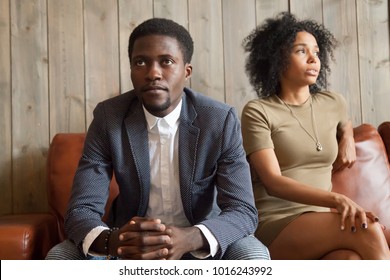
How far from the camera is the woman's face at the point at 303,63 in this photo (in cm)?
181

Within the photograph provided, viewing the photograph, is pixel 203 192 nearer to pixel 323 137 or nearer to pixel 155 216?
pixel 155 216

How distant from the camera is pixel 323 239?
4.79 ft

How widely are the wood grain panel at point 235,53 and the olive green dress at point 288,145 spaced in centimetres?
33

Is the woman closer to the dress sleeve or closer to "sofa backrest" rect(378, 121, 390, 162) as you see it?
the dress sleeve

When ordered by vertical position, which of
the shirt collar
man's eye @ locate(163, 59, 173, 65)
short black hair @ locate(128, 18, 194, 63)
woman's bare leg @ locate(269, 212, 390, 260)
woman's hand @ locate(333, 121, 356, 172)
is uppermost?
short black hair @ locate(128, 18, 194, 63)

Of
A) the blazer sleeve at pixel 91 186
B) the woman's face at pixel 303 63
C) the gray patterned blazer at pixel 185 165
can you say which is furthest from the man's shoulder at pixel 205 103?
the woman's face at pixel 303 63

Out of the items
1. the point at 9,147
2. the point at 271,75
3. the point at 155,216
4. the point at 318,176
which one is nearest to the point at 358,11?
the point at 271,75

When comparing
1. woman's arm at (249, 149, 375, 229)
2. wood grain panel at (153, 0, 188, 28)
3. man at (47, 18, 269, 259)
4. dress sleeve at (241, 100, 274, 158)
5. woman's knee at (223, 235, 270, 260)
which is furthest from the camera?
wood grain panel at (153, 0, 188, 28)

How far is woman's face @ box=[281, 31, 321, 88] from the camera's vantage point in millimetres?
1813

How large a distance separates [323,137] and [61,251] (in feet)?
3.07

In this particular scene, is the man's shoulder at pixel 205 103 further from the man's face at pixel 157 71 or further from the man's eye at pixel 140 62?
the man's eye at pixel 140 62

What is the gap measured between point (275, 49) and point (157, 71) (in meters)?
0.66

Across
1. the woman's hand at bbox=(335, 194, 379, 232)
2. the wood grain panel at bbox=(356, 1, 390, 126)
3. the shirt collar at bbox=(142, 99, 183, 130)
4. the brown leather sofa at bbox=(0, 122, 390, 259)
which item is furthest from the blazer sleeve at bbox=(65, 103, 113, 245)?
the wood grain panel at bbox=(356, 1, 390, 126)

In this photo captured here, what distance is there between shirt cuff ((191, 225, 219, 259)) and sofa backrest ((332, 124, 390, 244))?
772mm
